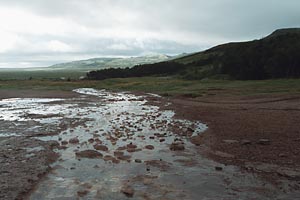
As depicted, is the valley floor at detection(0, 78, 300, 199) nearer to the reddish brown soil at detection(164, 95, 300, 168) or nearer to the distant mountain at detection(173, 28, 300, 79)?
the reddish brown soil at detection(164, 95, 300, 168)

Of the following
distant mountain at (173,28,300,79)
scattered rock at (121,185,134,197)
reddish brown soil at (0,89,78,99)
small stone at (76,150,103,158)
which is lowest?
reddish brown soil at (0,89,78,99)

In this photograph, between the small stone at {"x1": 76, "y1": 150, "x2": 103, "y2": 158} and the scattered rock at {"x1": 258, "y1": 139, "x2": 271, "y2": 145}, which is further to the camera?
the scattered rock at {"x1": 258, "y1": 139, "x2": 271, "y2": 145}

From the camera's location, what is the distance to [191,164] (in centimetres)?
1410

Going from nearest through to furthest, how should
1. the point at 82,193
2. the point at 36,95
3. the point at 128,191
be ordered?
the point at 82,193 → the point at 128,191 → the point at 36,95

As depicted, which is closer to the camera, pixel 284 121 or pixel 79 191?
pixel 79 191

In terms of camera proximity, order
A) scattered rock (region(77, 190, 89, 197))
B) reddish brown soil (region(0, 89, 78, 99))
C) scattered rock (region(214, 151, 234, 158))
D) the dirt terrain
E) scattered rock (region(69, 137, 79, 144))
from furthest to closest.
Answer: reddish brown soil (region(0, 89, 78, 99)), scattered rock (region(69, 137, 79, 144)), scattered rock (region(214, 151, 234, 158)), the dirt terrain, scattered rock (region(77, 190, 89, 197))

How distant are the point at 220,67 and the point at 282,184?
80626mm

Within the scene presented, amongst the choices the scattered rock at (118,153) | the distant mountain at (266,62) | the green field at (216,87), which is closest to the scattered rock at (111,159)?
the scattered rock at (118,153)

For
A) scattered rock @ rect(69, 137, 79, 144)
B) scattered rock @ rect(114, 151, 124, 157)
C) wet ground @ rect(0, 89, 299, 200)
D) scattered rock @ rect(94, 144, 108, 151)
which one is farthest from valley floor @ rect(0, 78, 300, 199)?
scattered rock @ rect(114, 151, 124, 157)

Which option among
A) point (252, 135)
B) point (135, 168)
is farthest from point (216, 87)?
point (135, 168)

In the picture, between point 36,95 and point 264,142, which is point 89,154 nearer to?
point 264,142

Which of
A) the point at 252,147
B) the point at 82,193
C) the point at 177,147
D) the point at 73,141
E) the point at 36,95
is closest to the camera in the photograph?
the point at 82,193

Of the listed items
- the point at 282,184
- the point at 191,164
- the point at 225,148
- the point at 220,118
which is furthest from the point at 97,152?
the point at 220,118

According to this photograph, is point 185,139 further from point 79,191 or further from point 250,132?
point 79,191
